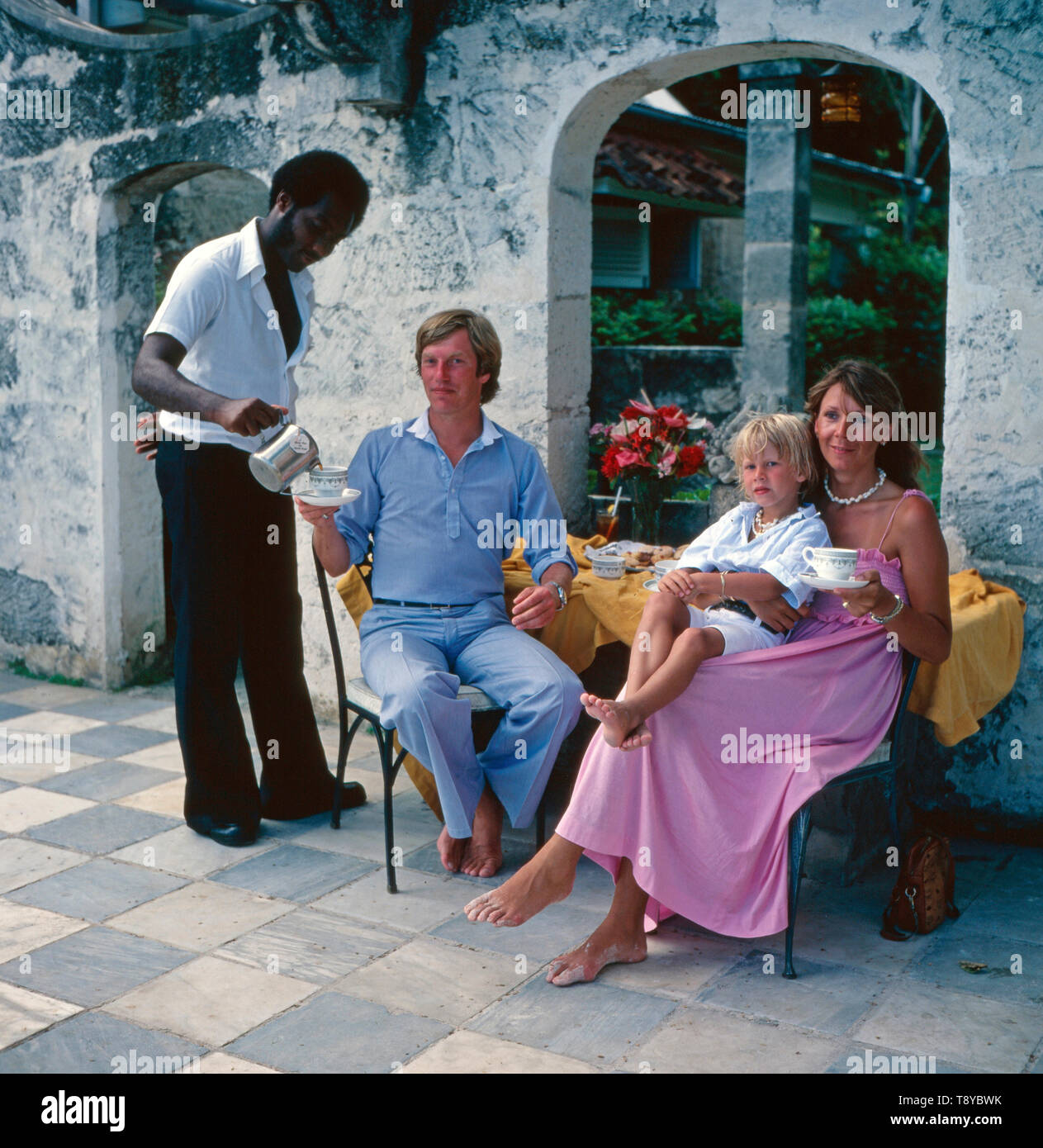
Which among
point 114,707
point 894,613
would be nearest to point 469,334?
point 894,613

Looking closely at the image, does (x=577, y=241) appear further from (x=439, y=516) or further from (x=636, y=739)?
(x=636, y=739)

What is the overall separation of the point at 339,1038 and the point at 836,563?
1.62m

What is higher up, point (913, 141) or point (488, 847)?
point (913, 141)

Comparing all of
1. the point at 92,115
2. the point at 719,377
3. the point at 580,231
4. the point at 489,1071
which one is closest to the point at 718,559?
the point at 489,1071

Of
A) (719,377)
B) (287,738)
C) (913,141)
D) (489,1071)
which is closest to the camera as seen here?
(489,1071)

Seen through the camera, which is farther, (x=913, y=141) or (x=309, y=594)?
(x=913, y=141)

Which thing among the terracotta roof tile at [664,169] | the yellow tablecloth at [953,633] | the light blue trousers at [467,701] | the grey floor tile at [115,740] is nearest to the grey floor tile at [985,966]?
the yellow tablecloth at [953,633]

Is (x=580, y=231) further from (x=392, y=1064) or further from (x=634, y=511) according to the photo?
(x=392, y=1064)

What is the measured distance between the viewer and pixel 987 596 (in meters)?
4.09

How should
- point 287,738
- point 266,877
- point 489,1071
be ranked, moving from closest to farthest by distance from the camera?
1. point 489,1071
2. point 266,877
3. point 287,738

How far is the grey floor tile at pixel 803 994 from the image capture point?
3.08 m

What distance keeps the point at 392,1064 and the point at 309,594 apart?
119 inches

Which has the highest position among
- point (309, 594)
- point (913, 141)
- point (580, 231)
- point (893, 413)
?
point (913, 141)

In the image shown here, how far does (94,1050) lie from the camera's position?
291 centimetres
